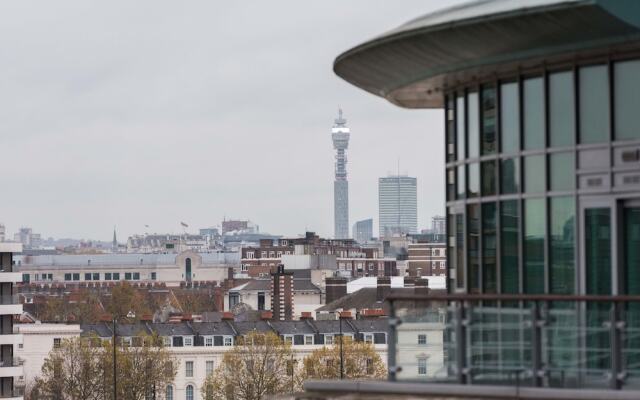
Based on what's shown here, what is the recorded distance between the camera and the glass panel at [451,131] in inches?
853

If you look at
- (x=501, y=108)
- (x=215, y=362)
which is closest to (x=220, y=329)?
(x=215, y=362)

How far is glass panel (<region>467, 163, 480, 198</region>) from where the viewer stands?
20906mm

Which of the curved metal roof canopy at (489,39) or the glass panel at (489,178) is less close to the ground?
the curved metal roof canopy at (489,39)

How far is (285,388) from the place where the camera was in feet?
395

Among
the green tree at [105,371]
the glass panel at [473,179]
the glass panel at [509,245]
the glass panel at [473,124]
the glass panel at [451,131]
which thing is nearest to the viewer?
the glass panel at [509,245]

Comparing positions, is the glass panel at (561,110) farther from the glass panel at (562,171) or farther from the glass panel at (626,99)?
the glass panel at (626,99)

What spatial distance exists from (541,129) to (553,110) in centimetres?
25

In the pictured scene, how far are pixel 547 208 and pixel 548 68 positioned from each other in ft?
4.62

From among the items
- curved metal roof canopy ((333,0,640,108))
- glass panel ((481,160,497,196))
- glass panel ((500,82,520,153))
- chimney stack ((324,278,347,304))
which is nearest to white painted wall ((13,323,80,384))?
chimney stack ((324,278,347,304))

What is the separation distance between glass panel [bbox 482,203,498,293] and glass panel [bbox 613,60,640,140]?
2041 millimetres

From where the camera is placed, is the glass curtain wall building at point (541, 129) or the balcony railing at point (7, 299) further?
the balcony railing at point (7, 299)

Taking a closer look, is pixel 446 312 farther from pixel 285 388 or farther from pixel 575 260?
pixel 285 388

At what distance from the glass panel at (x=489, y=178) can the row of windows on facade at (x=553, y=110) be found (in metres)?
0.13

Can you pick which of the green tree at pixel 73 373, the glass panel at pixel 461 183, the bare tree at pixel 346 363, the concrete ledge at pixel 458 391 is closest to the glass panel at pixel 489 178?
the glass panel at pixel 461 183
